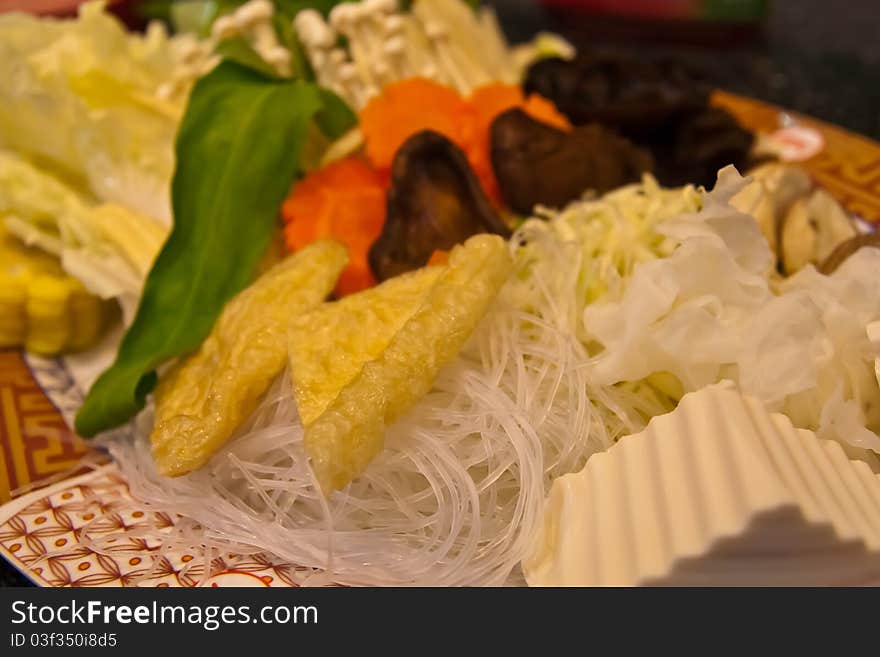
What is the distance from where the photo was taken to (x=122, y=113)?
8.63ft

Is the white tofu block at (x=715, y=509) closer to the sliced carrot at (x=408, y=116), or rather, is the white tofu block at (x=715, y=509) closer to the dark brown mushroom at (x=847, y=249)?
the dark brown mushroom at (x=847, y=249)

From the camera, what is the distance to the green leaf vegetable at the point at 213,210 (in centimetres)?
204

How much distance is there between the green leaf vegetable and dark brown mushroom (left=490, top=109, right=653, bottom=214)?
580 millimetres

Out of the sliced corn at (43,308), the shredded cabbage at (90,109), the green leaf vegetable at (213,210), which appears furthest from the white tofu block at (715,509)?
the shredded cabbage at (90,109)

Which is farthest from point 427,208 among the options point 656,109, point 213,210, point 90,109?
point 90,109

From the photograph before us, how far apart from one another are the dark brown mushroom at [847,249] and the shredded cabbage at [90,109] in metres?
1.85

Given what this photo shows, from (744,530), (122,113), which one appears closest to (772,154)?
(744,530)

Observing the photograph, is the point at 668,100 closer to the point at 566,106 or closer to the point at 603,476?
the point at 566,106

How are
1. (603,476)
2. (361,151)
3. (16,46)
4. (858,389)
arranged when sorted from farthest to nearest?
(16,46)
(361,151)
(858,389)
(603,476)

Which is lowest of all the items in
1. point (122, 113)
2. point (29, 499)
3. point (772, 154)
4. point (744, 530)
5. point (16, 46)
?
point (772, 154)

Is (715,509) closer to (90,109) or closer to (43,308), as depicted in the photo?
(43,308)

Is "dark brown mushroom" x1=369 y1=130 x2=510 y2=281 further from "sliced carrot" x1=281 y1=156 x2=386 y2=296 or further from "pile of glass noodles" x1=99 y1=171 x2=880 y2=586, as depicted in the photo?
"pile of glass noodles" x1=99 y1=171 x2=880 y2=586

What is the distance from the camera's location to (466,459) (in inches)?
66.7

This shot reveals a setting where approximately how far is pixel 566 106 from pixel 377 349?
136 cm
